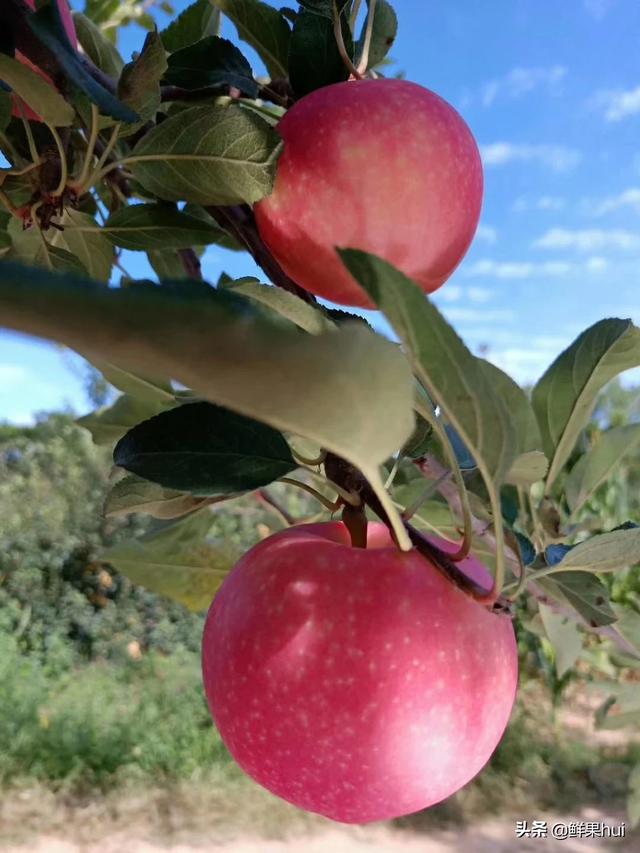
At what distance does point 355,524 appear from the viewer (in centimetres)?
39

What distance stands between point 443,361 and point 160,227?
0.86 feet

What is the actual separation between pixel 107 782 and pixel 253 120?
9.43 ft

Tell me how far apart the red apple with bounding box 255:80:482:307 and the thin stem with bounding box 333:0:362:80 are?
28 mm

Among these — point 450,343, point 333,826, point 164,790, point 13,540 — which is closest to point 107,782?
point 164,790

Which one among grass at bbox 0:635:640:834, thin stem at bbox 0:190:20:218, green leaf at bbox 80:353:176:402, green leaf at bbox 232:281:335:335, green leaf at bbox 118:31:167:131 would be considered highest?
green leaf at bbox 118:31:167:131

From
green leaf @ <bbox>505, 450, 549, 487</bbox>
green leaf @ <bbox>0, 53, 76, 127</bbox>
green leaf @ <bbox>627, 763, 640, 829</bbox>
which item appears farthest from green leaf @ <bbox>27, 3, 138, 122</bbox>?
green leaf @ <bbox>627, 763, 640, 829</bbox>

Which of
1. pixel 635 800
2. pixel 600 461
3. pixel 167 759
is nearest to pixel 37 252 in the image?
pixel 600 461

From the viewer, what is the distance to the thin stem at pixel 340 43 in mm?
402

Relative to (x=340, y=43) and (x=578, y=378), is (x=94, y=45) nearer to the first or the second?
(x=340, y=43)

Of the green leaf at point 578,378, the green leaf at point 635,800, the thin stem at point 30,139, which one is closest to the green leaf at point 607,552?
the green leaf at point 578,378

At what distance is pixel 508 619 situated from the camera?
39 cm

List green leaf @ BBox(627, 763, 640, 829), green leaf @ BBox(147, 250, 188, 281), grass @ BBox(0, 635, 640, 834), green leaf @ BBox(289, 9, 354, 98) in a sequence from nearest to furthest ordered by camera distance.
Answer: green leaf @ BBox(289, 9, 354, 98) < green leaf @ BBox(147, 250, 188, 281) < green leaf @ BBox(627, 763, 640, 829) < grass @ BBox(0, 635, 640, 834)

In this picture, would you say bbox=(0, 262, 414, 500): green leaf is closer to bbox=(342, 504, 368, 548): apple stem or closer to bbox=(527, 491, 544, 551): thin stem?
bbox=(342, 504, 368, 548): apple stem

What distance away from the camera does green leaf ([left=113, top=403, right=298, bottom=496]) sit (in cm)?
36
